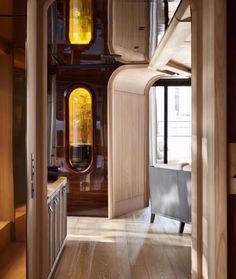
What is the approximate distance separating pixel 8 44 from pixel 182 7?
1.25m

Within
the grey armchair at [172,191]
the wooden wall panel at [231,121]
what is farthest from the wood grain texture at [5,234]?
the grey armchair at [172,191]

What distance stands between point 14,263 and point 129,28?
2.72 m

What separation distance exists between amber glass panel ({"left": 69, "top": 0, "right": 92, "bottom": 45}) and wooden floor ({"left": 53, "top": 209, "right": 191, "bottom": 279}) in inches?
102

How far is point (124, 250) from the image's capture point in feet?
14.0

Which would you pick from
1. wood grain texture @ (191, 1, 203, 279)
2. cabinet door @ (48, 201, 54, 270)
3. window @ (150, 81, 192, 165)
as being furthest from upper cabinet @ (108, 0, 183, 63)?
window @ (150, 81, 192, 165)

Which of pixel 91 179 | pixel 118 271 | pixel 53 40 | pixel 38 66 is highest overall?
pixel 53 40

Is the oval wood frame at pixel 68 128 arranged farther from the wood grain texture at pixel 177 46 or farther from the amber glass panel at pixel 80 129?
the wood grain texture at pixel 177 46

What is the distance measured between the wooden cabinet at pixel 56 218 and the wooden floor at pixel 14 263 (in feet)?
1.86

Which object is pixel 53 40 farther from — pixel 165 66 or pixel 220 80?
pixel 220 80

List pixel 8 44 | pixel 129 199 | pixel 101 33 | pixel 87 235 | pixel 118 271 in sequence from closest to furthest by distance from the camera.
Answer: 1. pixel 8 44
2. pixel 118 271
3. pixel 101 33
4. pixel 87 235
5. pixel 129 199

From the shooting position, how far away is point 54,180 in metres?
3.93

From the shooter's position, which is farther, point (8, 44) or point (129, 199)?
point (129, 199)

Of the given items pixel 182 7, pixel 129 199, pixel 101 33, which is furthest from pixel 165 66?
pixel 182 7

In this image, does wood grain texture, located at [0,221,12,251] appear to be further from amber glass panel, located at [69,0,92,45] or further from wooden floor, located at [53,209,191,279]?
amber glass panel, located at [69,0,92,45]
